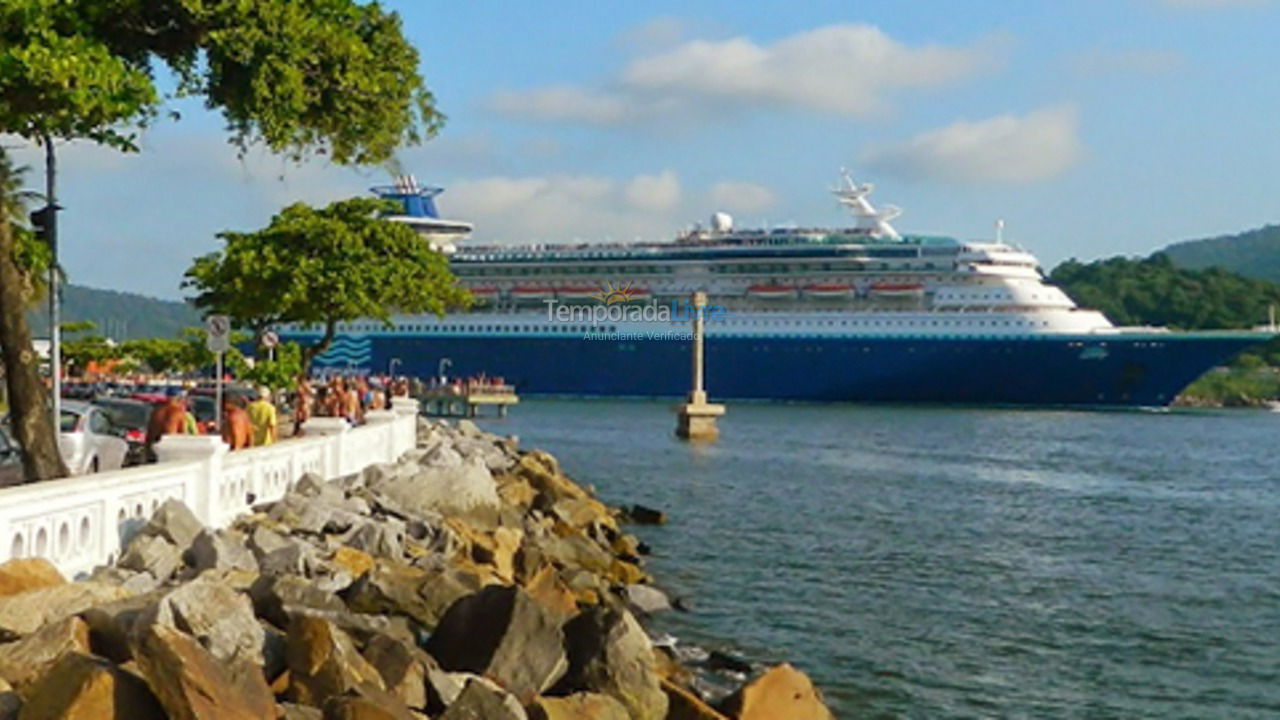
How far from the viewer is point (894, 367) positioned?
7375 centimetres

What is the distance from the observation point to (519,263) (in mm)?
84312

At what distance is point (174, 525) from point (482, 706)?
3.46 m

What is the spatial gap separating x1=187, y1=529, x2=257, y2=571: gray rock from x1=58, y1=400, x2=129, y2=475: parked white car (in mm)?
5332

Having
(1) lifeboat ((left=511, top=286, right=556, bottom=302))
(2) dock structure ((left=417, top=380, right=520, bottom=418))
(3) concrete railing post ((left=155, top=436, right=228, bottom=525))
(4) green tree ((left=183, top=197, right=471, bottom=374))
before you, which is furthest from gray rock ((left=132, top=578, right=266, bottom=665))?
Result: (1) lifeboat ((left=511, top=286, right=556, bottom=302))

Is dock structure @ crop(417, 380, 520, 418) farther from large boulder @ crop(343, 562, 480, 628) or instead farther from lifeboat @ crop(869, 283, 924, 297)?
large boulder @ crop(343, 562, 480, 628)

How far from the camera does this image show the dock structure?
64188 millimetres

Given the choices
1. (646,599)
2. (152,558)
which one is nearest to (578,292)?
(646,599)

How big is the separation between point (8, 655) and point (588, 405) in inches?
2759

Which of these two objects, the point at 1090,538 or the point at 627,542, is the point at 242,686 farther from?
the point at 1090,538

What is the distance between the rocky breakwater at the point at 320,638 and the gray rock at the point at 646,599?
2.44 metres

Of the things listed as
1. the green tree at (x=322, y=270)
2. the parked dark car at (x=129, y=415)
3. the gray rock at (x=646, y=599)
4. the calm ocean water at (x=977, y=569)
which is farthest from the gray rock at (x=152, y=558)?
the green tree at (x=322, y=270)

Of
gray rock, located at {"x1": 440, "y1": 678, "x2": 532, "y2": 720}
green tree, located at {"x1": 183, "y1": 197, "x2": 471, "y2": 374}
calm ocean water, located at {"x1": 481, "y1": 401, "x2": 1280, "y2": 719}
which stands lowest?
calm ocean water, located at {"x1": 481, "y1": 401, "x2": 1280, "y2": 719}

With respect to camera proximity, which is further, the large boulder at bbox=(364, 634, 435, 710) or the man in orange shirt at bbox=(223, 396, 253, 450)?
the man in orange shirt at bbox=(223, 396, 253, 450)

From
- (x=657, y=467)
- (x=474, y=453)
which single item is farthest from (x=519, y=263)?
(x=474, y=453)
